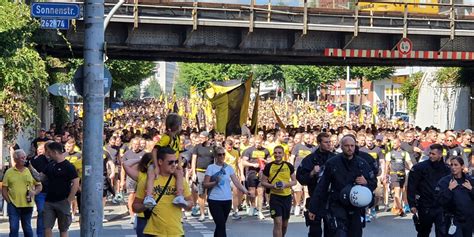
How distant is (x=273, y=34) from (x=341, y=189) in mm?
21132

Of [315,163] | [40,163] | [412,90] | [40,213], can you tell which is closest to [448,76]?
[412,90]

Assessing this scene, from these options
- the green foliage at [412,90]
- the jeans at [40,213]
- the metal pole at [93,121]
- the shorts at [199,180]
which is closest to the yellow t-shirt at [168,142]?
the metal pole at [93,121]

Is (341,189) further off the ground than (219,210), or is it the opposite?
(341,189)

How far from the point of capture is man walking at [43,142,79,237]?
13125 millimetres

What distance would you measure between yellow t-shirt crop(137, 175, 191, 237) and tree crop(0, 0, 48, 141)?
13300 millimetres

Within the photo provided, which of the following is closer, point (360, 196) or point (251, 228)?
point (360, 196)

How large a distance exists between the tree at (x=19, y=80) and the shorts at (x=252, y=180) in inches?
226

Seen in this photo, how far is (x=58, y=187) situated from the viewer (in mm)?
13133

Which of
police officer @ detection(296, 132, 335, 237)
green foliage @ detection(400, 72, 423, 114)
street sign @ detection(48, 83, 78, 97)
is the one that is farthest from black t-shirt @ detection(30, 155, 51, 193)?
green foliage @ detection(400, 72, 423, 114)

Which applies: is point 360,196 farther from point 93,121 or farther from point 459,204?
point 93,121

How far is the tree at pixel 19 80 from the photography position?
23083 mm

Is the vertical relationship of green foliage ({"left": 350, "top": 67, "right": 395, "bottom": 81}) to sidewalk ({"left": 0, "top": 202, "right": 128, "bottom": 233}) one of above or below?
above

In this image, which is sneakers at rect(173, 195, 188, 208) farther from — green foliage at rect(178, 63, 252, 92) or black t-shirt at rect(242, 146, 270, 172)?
green foliage at rect(178, 63, 252, 92)

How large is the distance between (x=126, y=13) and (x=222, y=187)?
16.2 meters
